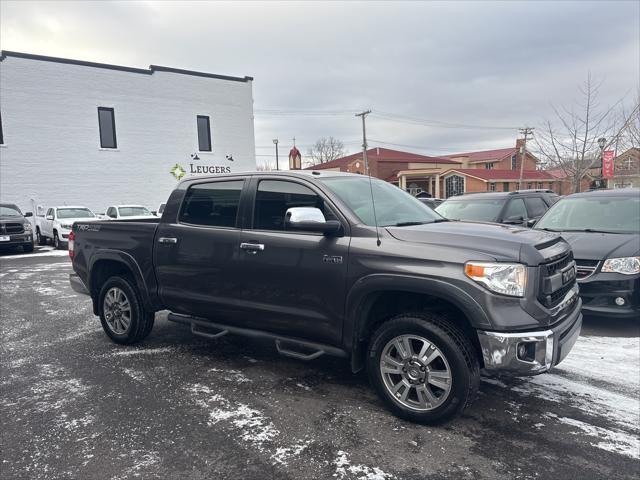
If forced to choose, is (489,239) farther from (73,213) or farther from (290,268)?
(73,213)

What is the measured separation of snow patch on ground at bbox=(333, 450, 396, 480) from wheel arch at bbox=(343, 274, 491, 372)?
2.95ft

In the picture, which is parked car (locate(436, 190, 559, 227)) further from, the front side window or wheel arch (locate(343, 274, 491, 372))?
the front side window

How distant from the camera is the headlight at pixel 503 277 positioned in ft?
10.2

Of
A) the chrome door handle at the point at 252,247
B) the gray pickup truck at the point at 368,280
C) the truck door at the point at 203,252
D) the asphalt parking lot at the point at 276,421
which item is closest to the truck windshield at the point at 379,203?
the gray pickup truck at the point at 368,280

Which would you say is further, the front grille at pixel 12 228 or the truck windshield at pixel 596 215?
the front grille at pixel 12 228

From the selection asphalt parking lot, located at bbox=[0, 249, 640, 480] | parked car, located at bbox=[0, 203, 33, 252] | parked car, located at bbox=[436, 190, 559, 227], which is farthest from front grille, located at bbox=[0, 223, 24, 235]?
parked car, located at bbox=[436, 190, 559, 227]

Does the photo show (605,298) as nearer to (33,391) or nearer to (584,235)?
(584,235)

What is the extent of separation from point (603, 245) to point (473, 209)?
3575 mm

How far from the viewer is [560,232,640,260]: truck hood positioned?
5.55 metres

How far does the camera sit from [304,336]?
12.9ft

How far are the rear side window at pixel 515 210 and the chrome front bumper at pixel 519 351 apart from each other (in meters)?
6.22

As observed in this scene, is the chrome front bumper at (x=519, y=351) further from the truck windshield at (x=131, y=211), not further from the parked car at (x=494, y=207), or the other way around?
the truck windshield at (x=131, y=211)

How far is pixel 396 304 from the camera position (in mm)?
3648

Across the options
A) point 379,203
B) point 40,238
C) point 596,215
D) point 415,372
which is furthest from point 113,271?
point 40,238
